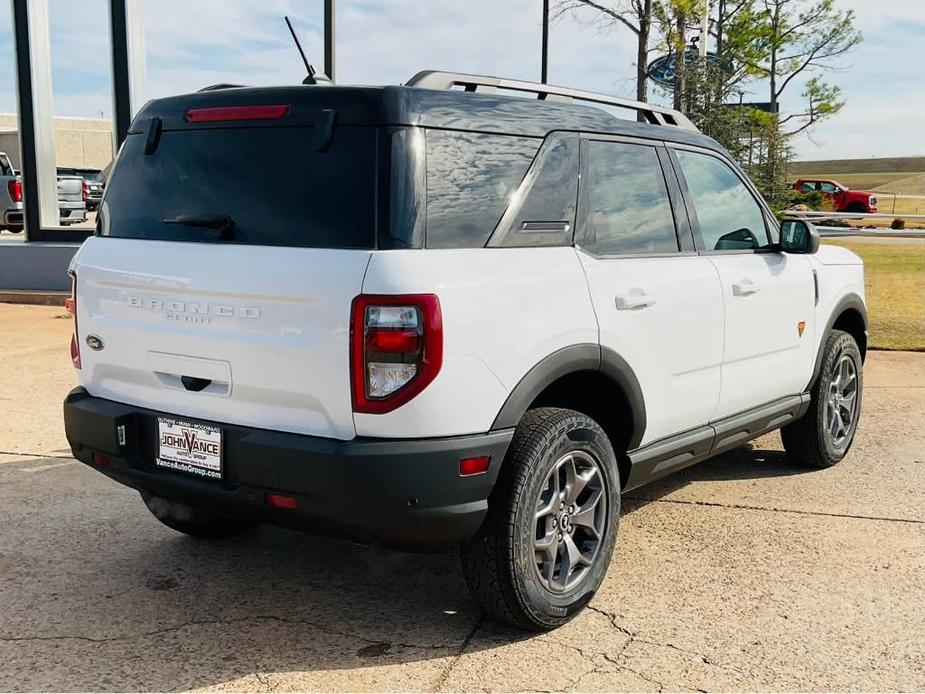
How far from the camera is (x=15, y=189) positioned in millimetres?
20188

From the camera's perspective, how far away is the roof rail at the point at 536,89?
349 cm

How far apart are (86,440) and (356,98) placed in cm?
165

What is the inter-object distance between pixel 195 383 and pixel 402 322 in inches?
34.3

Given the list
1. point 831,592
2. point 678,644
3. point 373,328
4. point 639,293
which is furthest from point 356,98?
point 831,592

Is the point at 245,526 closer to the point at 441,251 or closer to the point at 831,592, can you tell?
the point at 441,251

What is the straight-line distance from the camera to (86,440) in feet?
12.3

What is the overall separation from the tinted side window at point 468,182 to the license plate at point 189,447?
1012mm

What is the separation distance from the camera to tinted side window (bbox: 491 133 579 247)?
11.6 ft

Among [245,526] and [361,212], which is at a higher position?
[361,212]

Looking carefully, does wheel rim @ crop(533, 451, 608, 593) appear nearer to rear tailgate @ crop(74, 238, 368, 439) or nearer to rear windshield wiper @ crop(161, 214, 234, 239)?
rear tailgate @ crop(74, 238, 368, 439)

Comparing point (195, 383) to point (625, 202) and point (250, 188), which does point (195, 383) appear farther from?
point (625, 202)

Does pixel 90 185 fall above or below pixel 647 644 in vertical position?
above

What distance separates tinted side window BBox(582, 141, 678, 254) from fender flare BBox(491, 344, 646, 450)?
1.48 feet

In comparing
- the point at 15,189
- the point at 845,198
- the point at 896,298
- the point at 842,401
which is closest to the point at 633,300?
the point at 842,401
